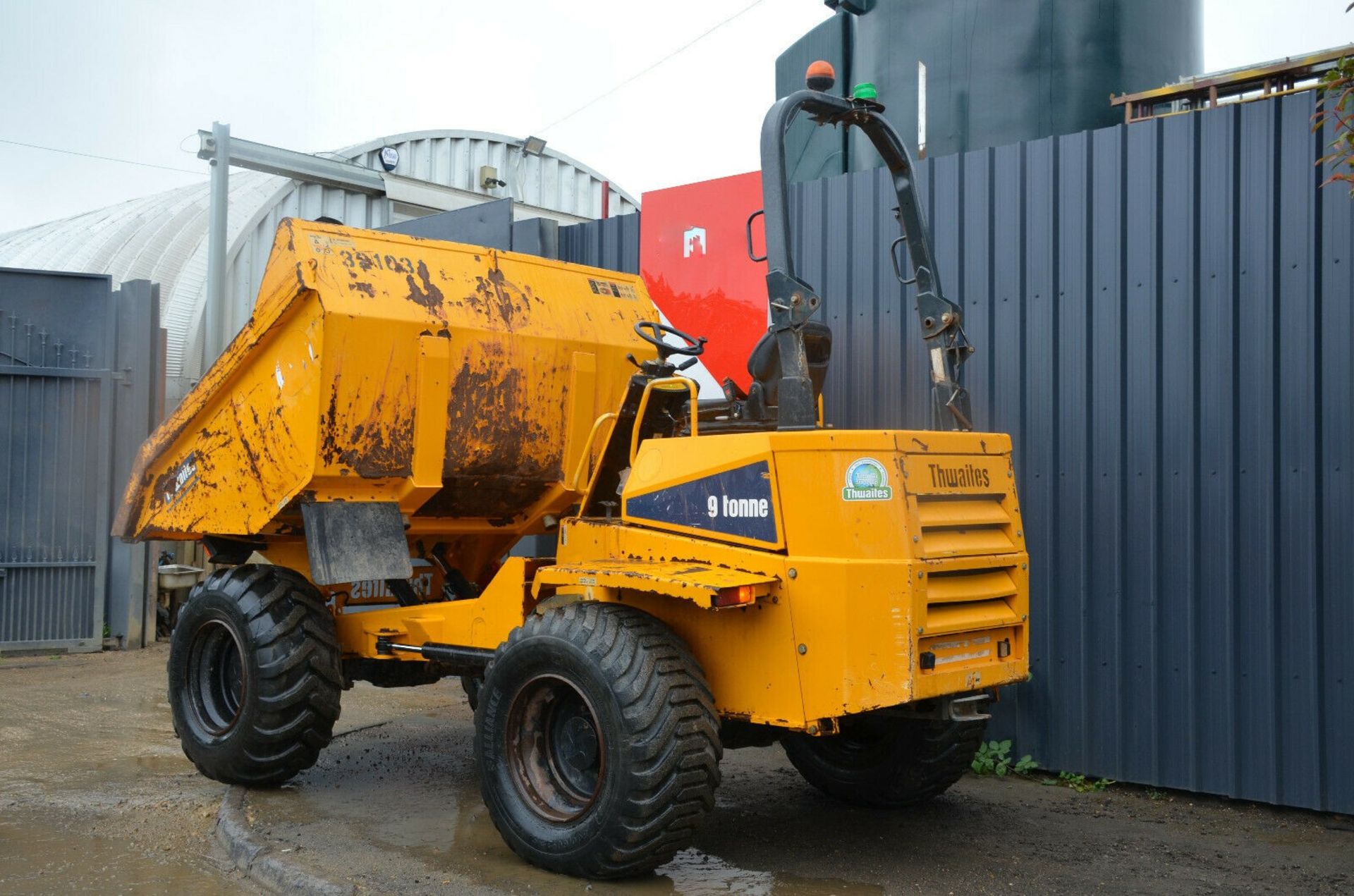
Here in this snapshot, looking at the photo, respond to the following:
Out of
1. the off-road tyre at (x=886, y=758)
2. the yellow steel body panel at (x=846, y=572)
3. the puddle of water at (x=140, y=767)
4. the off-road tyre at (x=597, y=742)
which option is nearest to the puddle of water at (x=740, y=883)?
the off-road tyre at (x=597, y=742)

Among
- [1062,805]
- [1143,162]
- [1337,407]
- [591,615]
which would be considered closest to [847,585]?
[591,615]

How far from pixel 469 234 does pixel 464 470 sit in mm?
4630

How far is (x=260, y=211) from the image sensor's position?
1515 cm

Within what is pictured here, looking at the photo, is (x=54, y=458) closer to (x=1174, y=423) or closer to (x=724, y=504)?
(x=724, y=504)

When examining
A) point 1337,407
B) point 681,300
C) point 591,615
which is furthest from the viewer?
point 681,300

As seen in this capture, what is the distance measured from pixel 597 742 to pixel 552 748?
0.27 meters

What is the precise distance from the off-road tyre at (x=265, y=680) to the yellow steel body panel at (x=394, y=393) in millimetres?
344

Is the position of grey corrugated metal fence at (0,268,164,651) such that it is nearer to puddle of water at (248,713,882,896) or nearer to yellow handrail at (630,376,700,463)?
puddle of water at (248,713,882,896)

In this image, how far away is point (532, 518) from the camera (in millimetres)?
7324

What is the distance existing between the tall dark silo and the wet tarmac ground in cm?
549

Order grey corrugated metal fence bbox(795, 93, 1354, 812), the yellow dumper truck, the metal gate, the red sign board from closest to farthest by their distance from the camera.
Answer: the yellow dumper truck
grey corrugated metal fence bbox(795, 93, 1354, 812)
the red sign board
the metal gate

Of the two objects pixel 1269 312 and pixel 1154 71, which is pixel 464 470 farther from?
pixel 1154 71

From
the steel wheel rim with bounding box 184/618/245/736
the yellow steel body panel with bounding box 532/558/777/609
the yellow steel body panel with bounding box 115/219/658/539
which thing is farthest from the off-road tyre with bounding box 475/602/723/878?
the steel wheel rim with bounding box 184/618/245/736

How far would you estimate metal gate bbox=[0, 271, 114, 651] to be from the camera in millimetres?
11328
